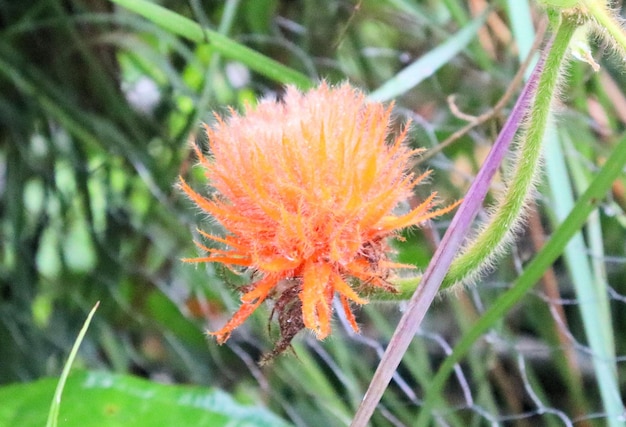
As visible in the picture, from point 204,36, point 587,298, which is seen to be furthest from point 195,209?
point 587,298

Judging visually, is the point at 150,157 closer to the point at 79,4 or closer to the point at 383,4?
the point at 79,4

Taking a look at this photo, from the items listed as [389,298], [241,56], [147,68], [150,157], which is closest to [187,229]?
[150,157]

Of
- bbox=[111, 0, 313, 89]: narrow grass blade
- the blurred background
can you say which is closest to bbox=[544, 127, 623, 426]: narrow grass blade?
the blurred background

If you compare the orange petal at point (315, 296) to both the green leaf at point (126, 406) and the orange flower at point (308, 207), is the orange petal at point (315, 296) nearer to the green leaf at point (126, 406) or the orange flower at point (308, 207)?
the orange flower at point (308, 207)

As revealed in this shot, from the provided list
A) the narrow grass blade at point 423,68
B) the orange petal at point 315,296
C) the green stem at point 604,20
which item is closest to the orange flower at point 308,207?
the orange petal at point 315,296

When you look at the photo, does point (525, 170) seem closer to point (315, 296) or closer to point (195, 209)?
point (315, 296)
